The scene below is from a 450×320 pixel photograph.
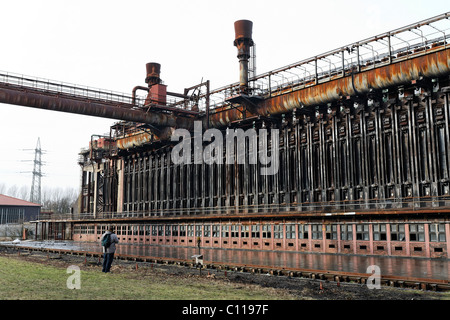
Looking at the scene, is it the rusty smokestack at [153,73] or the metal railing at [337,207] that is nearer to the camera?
the metal railing at [337,207]

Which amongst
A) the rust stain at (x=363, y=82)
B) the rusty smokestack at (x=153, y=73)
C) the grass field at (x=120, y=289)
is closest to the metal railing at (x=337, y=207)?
the rust stain at (x=363, y=82)

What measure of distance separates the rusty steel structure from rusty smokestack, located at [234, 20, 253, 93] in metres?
0.11

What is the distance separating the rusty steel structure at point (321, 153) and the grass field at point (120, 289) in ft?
47.4

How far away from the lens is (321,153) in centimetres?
3200

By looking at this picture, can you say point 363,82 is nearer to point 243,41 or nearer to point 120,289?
point 243,41

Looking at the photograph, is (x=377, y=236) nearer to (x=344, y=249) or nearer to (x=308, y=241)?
(x=344, y=249)

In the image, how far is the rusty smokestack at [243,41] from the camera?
40062 mm

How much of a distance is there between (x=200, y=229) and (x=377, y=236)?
683 inches

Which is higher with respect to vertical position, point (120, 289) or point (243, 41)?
point (243, 41)

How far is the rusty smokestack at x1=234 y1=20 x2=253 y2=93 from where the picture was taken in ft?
131

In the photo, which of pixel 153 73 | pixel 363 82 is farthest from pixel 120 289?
pixel 153 73

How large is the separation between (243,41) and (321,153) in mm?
14827

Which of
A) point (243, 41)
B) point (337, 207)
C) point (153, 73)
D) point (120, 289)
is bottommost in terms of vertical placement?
point (120, 289)

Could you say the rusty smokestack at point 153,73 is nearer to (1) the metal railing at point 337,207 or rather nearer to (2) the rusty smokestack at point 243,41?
(2) the rusty smokestack at point 243,41
